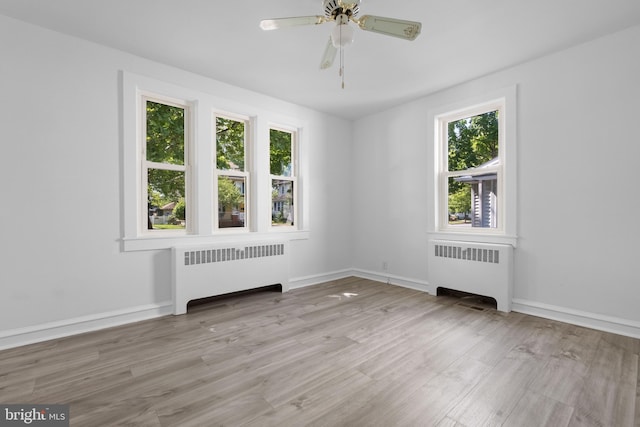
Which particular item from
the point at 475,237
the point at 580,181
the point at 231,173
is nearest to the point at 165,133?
the point at 231,173

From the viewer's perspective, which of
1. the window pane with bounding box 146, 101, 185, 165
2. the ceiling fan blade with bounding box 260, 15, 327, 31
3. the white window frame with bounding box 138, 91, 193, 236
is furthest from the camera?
the window pane with bounding box 146, 101, 185, 165

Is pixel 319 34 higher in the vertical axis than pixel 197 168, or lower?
higher

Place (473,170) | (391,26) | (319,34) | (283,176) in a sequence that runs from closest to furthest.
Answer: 1. (391,26)
2. (319,34)
3. (473,170)
4. (283,176)

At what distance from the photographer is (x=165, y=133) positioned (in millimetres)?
3541

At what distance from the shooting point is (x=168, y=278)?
11.1 feet

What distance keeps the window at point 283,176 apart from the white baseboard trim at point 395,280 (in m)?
1.53

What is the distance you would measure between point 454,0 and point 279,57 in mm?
1723

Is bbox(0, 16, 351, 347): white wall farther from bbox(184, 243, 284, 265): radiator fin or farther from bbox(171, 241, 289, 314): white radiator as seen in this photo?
bbox(184, 243, 284, 265): radiator fin

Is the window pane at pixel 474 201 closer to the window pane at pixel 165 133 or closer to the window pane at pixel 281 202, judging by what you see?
the window pane at pixel 281 202

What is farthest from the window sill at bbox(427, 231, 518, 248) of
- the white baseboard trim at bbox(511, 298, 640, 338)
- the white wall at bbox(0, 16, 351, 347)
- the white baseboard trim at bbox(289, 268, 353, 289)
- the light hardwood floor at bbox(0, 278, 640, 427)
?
the white wall at bbox(0, 16, 351, 347)

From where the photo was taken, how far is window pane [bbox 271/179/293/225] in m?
4.54

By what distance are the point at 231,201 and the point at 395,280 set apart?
2.75 meters

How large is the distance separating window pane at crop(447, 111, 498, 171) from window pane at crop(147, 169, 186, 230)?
3.63 meters

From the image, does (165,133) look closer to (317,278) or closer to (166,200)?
(166,200)
